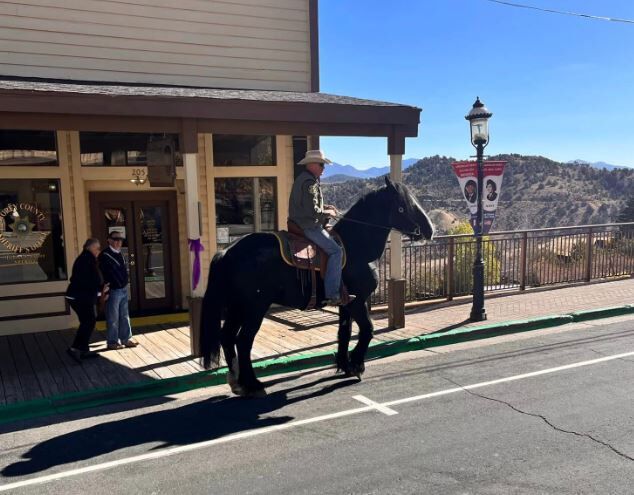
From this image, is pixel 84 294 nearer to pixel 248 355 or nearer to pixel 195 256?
pixel 195 256

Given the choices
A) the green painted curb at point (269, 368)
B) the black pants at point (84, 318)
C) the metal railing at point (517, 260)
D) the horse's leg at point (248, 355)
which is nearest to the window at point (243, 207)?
the metal railing at point (517, 260)

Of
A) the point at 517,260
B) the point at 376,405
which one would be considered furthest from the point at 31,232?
the point at 517,260

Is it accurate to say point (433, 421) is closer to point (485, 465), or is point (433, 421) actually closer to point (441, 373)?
point (485, 465)

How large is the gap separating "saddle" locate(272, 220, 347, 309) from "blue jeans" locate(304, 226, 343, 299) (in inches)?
2.3

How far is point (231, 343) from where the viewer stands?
20.3 ft

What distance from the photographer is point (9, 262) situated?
8.68 meters

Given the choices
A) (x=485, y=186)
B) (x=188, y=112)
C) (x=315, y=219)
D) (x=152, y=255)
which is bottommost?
(x=152, y=255)

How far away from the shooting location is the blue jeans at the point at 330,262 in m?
6.26

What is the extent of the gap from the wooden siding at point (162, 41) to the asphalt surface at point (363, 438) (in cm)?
586

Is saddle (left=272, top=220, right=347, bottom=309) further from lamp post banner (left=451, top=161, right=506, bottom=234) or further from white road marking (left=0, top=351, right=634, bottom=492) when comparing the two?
lamp post banner (left=451, top=161, right=506, bottom=234)

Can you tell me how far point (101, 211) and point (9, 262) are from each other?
165 centimetres

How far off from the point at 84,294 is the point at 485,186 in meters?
6.74

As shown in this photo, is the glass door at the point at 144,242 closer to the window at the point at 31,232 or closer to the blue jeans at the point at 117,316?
the window at the point at 31,232

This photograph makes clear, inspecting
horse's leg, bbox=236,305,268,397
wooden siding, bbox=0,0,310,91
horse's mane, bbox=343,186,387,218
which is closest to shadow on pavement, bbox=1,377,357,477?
horse's leg, bbox=236,305,268,397
